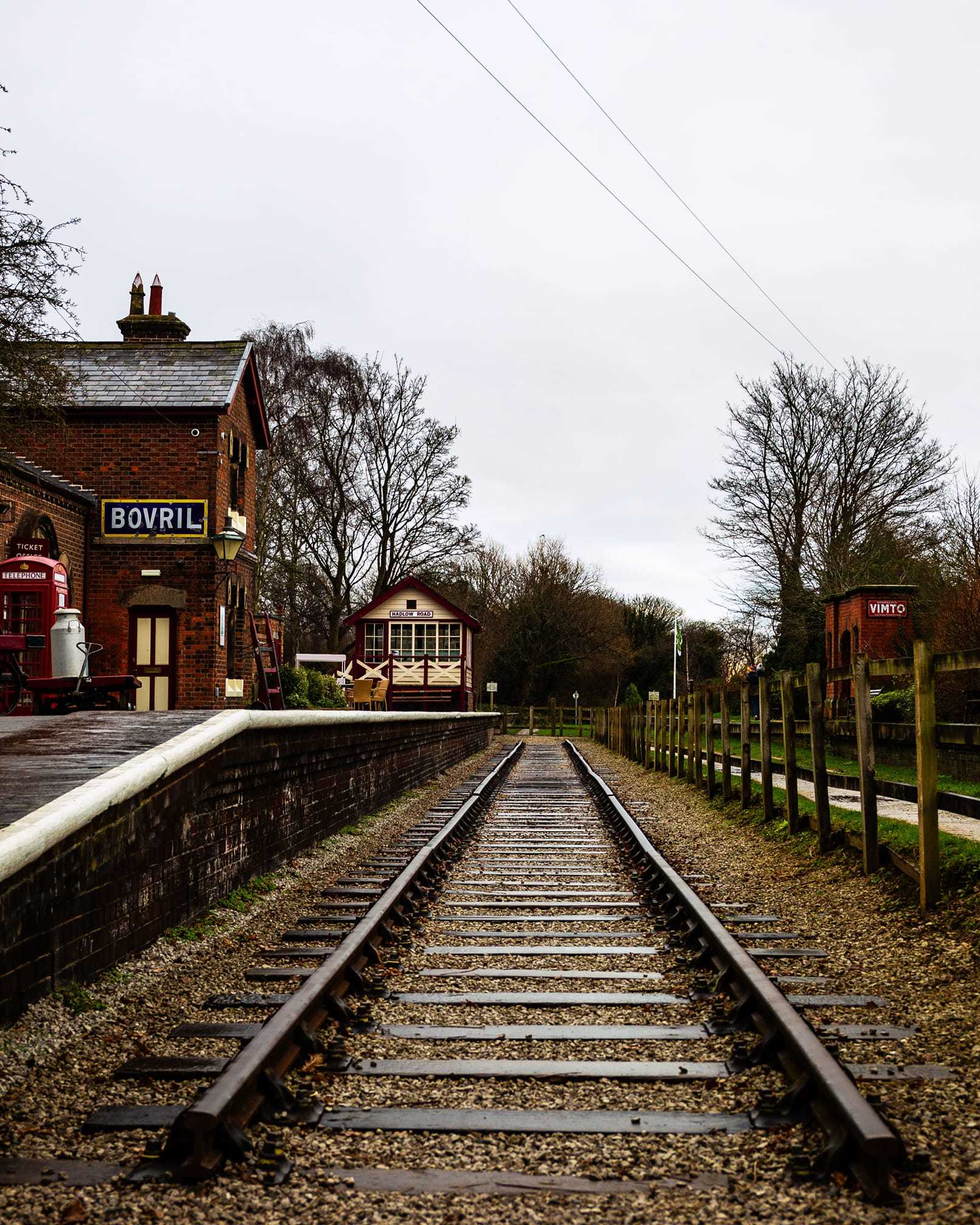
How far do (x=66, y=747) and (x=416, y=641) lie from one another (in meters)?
33.3

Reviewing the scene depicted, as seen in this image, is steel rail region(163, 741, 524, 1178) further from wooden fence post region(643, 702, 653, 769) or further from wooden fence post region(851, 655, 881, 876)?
wooden fence post region(643, 702, 653, 769)

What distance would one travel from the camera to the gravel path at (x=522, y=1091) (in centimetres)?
287

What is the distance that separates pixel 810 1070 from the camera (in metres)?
3.51

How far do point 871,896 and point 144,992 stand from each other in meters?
4.52

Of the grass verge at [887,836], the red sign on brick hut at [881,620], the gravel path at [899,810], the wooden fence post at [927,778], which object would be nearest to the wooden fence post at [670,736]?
the gravel path at [899,810]

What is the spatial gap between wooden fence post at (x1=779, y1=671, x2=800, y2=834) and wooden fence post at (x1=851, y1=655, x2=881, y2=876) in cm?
197

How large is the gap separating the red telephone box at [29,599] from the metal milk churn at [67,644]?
2435 millimetres

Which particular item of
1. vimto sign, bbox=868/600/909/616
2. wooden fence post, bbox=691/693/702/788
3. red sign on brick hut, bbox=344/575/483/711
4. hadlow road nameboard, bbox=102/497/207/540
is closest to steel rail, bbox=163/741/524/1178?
wooden fence post, bbox=691/693/702/788

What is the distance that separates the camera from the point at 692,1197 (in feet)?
9.62

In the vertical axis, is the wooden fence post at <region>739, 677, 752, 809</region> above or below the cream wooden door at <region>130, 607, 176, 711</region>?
below

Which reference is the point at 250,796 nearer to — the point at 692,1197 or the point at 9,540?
the point at 692,1197

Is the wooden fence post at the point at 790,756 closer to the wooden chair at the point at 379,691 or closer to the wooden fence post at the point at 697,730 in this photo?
the wooden fence post at the point at 697,730

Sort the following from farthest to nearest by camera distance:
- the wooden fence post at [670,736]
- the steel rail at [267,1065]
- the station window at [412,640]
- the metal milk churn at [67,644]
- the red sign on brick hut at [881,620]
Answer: the station window at [412,640], the red sign on brick hut at [881,620], the wooden fence post at [670,736], the metal milk churn at [67,644], the steel rail at [267,1065]

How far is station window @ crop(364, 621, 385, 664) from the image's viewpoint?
3975 centimetres
